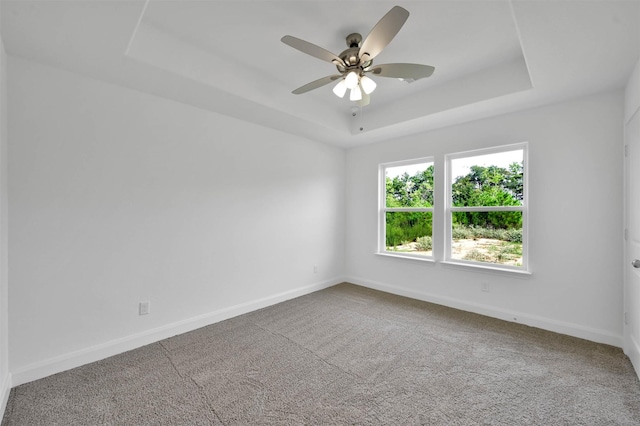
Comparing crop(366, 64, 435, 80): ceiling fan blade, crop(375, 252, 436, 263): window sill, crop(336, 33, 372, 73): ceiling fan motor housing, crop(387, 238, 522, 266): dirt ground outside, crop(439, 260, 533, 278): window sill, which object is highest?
crop(336, 33, 372, 73): ceiling fan motor housing

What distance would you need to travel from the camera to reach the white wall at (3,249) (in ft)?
6.01

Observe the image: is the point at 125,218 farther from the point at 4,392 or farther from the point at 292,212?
the point at 292,212

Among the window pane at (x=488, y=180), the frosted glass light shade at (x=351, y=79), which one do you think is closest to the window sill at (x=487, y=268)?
the window pane at (x=488, y=180)

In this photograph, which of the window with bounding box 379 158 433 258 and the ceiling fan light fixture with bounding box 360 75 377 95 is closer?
the ceiling fan light fixture with bounding box 360 75 377 95

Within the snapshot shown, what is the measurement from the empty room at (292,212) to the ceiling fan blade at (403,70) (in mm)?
20

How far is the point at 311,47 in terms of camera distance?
189 centimetres

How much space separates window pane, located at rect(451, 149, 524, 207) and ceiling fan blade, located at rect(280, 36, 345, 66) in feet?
7.67

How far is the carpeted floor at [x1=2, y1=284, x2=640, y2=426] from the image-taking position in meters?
1.72

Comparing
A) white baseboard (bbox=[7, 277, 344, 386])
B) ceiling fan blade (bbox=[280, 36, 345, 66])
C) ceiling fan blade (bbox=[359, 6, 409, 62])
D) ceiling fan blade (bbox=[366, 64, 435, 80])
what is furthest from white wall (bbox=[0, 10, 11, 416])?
ceiling fan blade (bbox=[366, 64, 435, 80])

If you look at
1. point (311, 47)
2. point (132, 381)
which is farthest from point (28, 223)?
point (311, 47)

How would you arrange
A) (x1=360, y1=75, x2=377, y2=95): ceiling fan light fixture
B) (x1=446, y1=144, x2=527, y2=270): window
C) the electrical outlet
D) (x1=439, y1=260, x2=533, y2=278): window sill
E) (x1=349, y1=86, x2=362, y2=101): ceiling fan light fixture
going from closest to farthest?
(x1=360, y1=75, x2=377, y2=95): ceiling fan light fixture → (x1=349, y1=86, x2=362, y2=101): ceiling fan light fixture → the electrical outlet → (x1=439, y1=260, x2=533, y2=278): window sill → (x1=446, y1=144, x2=527, y2=270): window

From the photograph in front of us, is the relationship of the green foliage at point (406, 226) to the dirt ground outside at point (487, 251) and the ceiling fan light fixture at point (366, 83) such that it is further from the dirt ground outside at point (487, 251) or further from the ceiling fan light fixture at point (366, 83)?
the ceiling fan light fixture at point (366, 83)

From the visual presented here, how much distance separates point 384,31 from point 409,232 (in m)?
2.99

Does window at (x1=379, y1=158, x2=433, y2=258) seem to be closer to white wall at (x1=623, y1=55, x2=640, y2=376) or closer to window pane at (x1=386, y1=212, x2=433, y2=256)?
window pane at (x1=386, y1=212, x2=433, y2=256)
